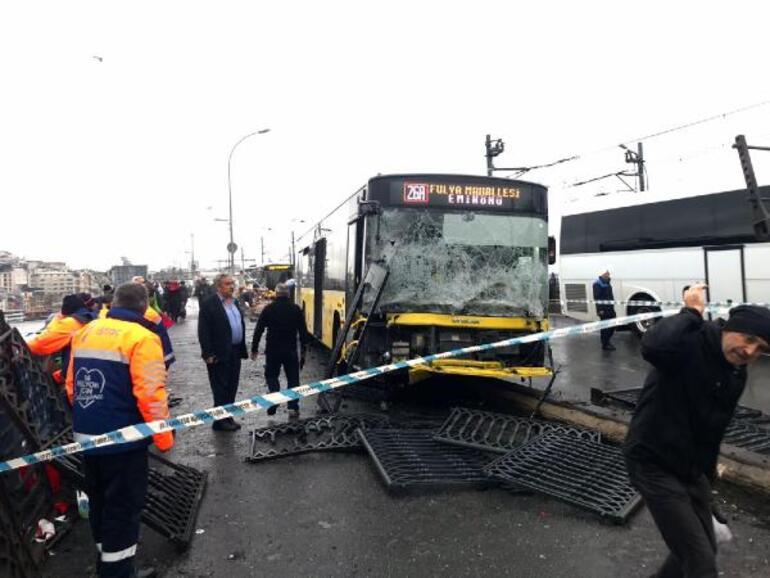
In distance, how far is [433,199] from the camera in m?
8.03

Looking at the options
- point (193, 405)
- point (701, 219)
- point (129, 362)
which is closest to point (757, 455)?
point (129, 362)

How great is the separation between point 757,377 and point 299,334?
328 inches

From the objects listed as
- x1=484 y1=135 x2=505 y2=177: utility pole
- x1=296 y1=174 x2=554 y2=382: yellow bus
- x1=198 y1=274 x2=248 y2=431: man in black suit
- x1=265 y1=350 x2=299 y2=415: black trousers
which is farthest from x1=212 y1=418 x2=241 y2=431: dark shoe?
x1=484 y1=135 x2=505 y2=177: utility pole

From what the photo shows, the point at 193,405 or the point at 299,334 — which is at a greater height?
the point at 299,334

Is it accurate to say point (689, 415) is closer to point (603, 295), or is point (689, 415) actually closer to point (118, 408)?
point (118, 408)

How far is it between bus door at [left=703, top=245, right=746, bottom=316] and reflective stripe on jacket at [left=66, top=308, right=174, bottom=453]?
1314 centimetres

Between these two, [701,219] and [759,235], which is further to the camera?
[701,219]

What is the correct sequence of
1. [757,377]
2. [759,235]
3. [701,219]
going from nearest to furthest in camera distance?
1. [759,235]
2. [757,377]
3. [701,219]

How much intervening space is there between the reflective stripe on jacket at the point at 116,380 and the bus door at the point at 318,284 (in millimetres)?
8853

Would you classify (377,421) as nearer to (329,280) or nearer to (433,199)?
(433,199)

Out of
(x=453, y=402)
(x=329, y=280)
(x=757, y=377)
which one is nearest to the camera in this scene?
(x=453, y=402)

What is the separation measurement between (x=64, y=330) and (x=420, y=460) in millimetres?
3562

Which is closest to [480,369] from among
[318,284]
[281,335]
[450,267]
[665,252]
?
[450,267]

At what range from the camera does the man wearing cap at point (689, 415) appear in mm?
2625
